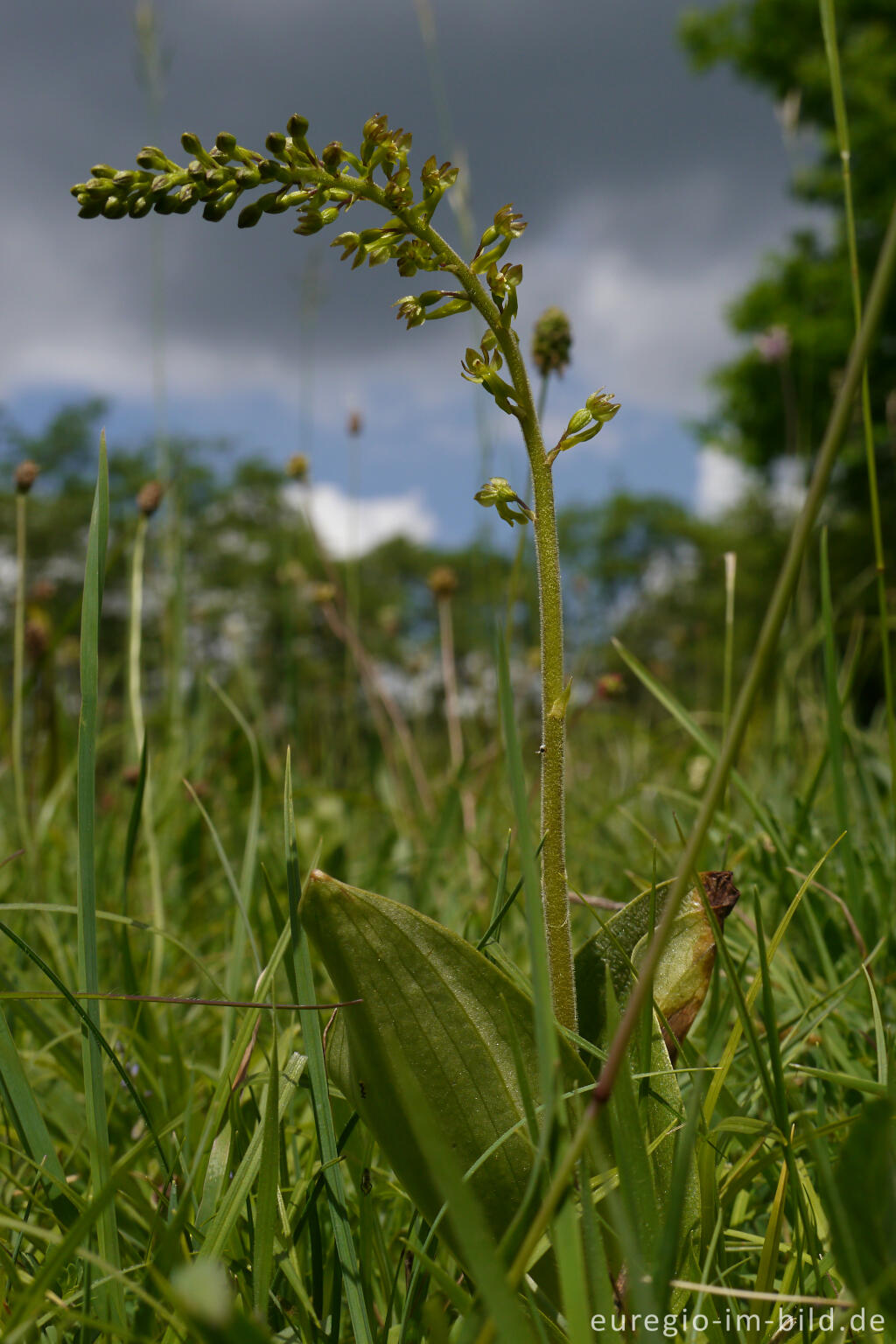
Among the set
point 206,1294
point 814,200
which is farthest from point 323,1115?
point 814,200

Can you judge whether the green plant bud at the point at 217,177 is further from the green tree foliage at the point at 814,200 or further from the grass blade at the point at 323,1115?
the green tree foliage at the point at 814,200

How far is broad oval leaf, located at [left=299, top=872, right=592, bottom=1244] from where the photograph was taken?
48cm

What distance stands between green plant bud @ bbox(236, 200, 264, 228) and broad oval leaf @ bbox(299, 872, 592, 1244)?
357 mm

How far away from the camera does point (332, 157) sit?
0.51m

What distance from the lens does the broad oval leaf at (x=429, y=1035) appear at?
19.0 inches

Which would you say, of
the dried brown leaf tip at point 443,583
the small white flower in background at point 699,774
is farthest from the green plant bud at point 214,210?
the dried brown leaf tip at point 443,583

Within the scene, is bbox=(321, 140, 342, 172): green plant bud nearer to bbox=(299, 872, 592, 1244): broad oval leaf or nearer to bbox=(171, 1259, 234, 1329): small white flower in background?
bbox=(299, 872, 592, 1244): broad oval leaf

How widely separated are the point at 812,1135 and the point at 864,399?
2.08 ft

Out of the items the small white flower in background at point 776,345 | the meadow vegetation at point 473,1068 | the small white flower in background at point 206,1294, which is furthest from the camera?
the small white flower in background at point 776,345

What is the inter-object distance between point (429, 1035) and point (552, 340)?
953 millimetres

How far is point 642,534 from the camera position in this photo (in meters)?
34.4

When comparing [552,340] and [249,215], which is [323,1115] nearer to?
[249,215]

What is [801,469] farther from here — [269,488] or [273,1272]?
[269,488]

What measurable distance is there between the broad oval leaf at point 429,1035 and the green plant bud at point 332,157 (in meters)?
0.39
